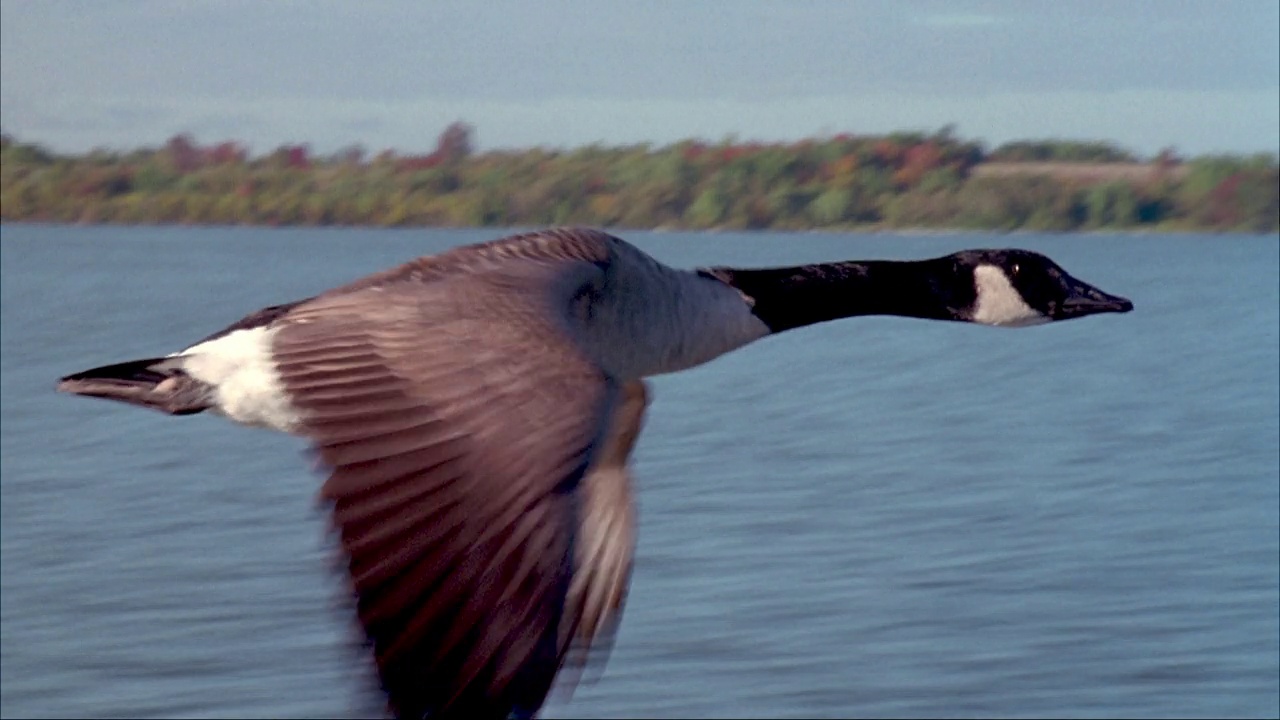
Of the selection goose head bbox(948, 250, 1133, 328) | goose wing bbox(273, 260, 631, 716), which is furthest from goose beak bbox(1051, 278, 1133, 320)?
goose wing bbox(273, 260, 631, 716)

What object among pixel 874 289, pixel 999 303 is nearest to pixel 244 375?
pixel 874 289

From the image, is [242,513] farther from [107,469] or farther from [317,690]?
[317,690]

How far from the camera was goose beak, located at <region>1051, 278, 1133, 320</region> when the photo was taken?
5.69 m

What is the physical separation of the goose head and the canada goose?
1.05 m

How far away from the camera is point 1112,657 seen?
11.8 metres

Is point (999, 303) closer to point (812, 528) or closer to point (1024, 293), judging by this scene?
point (1024, 293)

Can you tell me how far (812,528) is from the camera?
46.6ft

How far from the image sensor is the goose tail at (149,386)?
178 inches

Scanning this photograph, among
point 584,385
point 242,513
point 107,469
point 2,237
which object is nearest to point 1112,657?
point 242,513

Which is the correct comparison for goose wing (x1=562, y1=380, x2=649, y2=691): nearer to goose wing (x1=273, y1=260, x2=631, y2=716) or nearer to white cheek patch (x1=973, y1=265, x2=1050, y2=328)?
goose wing (x1=273, y1=260, x2=631, y2=716)

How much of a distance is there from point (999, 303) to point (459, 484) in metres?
2.69

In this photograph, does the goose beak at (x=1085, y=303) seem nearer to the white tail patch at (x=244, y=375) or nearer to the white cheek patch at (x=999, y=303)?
the white cheek patch at (x=999, y=303)

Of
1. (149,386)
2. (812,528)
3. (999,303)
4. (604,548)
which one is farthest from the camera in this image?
(812,528)

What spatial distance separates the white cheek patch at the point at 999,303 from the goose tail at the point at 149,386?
2342 millimetres
